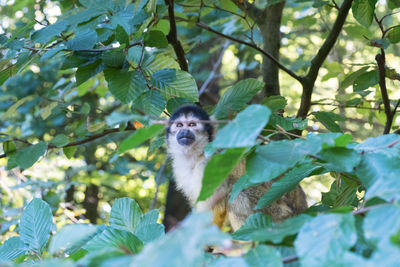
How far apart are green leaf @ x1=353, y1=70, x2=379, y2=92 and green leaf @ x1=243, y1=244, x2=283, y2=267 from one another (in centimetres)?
211

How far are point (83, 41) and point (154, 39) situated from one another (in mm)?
378

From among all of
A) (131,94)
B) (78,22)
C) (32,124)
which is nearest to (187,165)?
(131,94)

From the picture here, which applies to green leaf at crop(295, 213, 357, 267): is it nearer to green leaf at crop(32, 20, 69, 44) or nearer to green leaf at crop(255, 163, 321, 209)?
green leaf at crop(255, 163, 321, 209)

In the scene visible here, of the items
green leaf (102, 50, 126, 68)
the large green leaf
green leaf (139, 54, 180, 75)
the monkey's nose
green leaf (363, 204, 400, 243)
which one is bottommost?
the monkey's nose

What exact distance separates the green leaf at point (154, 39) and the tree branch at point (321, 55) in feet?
4.40

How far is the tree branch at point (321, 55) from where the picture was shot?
118 inches

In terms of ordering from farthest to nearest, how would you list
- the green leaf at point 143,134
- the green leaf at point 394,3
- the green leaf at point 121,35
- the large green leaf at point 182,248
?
the green leaf at point 394,3, the green leaf at point 121,35, the green leaf at point 143,134, the large green leaf at point 182,248

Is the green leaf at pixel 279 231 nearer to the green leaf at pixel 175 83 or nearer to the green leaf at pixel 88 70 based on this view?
the green leaf at pixel 175 83

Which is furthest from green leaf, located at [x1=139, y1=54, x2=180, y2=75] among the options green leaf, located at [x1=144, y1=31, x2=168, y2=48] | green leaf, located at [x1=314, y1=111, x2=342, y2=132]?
green leaf, located at [x1=314, y1=111, x2=342, y2=132]

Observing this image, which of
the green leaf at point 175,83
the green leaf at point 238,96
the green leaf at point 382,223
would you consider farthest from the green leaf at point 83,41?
the green leaf at point 382,223

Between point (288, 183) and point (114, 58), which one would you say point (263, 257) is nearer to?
point (288, 183)

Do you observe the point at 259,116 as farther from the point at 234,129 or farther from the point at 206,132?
the point at 206,132

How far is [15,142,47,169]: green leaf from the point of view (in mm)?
2564

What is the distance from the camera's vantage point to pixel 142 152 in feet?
26.5
